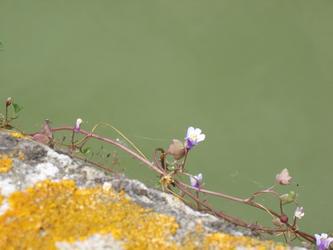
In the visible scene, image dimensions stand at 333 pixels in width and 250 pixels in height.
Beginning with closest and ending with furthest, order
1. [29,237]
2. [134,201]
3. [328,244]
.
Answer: [29,237] < [134,201] < [328,244]

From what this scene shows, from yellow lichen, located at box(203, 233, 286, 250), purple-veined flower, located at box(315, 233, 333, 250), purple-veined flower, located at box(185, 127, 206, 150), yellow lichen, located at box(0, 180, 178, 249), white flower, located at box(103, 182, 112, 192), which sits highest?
purple-veined flower, located at box(185, 127, 206, 150)

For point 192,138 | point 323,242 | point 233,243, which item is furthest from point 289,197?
point 233,243

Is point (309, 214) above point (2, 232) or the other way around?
above

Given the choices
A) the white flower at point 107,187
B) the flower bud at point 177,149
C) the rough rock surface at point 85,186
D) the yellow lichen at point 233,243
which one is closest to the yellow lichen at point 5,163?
the rough rock surface at point 85,186

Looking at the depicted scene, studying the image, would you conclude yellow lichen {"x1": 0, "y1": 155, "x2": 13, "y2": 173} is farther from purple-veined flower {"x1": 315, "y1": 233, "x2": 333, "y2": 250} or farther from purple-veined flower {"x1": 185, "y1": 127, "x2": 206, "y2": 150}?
purple-veined flower {"x1": 315, "y1": 233, "x2": 333, "y2": 250}

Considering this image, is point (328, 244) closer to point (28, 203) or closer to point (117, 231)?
point (117, 231)

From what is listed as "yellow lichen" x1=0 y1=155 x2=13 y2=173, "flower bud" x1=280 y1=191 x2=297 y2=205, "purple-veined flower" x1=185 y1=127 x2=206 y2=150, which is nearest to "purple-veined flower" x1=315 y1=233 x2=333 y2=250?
"flower bud" x1=280 y1=191 x2=297 y2=205

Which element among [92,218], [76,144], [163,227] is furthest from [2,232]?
[76,144]

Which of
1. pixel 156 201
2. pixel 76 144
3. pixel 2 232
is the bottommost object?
pixel 2 232

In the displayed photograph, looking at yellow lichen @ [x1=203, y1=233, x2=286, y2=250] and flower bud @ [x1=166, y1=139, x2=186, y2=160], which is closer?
yellow lichen @ [x1=203, y1=233, x2=286, y2=250]
